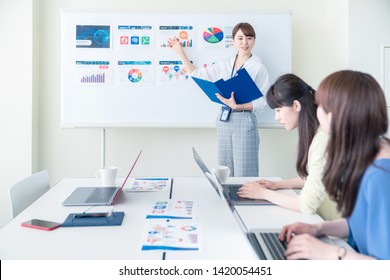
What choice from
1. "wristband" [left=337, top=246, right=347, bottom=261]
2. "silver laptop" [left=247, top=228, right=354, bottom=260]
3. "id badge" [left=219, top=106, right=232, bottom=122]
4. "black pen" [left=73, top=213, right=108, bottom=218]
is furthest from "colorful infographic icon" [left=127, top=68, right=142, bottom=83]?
"wristband" [left=337, top=246, right=347, bottom=261]

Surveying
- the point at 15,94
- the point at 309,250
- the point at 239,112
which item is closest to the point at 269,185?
the point at 309,250

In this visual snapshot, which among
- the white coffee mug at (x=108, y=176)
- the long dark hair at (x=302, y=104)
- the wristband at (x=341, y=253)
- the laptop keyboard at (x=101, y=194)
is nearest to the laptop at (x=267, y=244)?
the wristband at (x=341, y=253)

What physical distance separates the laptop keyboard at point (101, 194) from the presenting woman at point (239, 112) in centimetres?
136

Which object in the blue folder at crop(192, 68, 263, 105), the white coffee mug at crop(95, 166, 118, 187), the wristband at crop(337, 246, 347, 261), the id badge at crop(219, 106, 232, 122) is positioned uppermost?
the blue folder at crop(192, 68, 263, 105)

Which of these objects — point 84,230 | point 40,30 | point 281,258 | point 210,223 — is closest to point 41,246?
point 84,230

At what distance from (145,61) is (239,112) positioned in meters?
0.92

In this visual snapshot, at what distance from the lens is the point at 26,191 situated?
1.82m

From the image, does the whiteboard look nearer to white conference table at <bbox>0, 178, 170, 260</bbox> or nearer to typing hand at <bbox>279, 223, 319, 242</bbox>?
white conference table at <bbox>0, 178, 170, 260</bbox>

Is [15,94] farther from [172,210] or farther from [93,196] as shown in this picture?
[172,210]

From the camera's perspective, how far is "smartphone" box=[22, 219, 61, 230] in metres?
1.20

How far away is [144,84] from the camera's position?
3.18 metres

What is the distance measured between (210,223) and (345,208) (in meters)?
0.45

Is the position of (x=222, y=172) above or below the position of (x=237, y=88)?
below

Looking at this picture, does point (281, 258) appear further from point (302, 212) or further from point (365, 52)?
point (365, 52)
